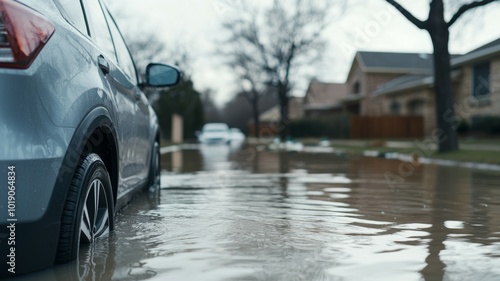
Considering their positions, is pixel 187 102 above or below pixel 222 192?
above

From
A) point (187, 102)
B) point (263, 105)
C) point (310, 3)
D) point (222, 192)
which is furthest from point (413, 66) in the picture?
point (263, 105)

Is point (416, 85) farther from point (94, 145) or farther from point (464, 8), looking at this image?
point (94, 145)

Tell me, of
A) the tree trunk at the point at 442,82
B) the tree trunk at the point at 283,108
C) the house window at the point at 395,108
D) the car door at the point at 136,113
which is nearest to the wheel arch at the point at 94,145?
the car door at the point at 136,113

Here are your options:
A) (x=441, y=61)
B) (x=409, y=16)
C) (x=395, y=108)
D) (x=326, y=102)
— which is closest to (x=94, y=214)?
(x=409, y=16)

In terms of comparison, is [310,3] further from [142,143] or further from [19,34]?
[19,34]

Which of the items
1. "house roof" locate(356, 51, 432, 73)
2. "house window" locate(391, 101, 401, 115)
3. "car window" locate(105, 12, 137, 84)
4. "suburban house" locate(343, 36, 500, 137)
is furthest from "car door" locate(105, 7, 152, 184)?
"house roof" locate(356, 51, 432, 73)

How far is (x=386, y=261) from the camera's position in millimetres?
3383

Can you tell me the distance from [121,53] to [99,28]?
0.97m

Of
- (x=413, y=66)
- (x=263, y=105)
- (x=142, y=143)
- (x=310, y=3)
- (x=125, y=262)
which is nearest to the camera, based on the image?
(x=125, y=262)

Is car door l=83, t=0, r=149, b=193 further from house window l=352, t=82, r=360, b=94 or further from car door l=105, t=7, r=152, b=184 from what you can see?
house window l=352, t=82, r=360, b=94

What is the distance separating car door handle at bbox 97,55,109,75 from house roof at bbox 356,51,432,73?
42664 mm

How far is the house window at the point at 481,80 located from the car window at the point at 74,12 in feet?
87.4

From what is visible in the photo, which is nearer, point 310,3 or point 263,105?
point 310,3

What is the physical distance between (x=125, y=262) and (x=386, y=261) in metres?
1.60
